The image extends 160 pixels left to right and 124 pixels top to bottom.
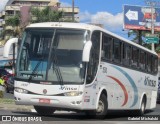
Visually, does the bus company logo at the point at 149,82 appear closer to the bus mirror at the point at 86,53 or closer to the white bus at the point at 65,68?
the white bus at the point at 65,68

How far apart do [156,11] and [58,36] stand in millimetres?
46025

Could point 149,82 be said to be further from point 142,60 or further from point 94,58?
point 94,58

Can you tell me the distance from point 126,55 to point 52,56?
4.90 m

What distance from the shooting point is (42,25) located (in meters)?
17.6

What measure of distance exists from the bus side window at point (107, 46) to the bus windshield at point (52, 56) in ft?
4.17

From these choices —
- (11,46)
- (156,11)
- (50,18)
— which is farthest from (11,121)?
(156,11)

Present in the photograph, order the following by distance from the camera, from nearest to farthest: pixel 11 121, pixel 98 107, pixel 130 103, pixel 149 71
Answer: pixel 11 121
pixel 98 107
pixel 130 103
pixel 149 71

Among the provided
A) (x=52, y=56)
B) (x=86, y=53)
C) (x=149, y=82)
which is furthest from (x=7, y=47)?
(x=149, y=82)

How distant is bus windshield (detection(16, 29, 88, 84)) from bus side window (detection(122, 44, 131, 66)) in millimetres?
3766

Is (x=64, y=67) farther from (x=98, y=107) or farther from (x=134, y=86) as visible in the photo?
(x=134, y=86)

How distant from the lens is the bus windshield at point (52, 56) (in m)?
16.6

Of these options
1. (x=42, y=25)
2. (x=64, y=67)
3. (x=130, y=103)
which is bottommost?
(x=130, y=103)

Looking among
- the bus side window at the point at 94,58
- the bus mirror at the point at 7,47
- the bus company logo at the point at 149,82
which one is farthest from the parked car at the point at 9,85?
the bus side window at the point at 94,58

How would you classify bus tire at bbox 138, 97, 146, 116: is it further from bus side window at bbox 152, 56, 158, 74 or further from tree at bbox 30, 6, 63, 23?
tree at bbox 30, 6, 63, 23
